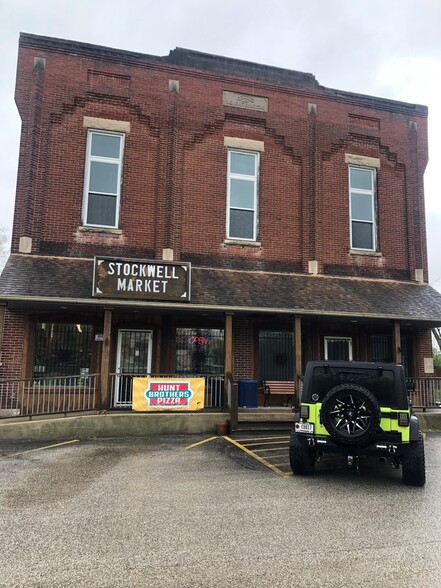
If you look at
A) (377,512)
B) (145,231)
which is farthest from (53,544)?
(145,231)

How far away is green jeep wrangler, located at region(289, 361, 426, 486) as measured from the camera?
660cm

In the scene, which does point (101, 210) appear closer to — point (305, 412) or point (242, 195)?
point (242, 195)

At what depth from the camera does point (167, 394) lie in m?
11.4

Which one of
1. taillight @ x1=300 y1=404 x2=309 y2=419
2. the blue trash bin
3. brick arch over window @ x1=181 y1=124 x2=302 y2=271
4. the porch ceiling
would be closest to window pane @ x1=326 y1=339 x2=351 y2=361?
the porch ceiling

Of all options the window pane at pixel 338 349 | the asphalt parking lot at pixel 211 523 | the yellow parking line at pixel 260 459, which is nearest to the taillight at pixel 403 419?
the asphalt parking lot at pixel 211 523

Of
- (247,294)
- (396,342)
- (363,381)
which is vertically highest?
(247,294)

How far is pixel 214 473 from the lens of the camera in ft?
24.1

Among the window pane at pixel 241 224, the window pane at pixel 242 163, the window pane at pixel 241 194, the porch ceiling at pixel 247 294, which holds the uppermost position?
the window pane at pixel 242 163

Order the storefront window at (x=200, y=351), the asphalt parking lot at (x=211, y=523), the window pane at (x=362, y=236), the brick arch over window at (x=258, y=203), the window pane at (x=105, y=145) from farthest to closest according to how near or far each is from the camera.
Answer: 1. the window pane at (x=362, y=236)
2. the brick arch over window at (x=258, y=203)
3. the window pane at (x=105, y=145)
4. the storefront window at (x=200, y=351)
5. the asphalt parking lot at (x=211, y=523)

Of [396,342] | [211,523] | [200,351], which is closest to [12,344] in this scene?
[200,351]

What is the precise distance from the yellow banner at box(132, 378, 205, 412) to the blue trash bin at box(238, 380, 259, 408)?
1.63 m

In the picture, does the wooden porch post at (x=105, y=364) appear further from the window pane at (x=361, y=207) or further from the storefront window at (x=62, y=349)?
the window pane at (x=361, y=207)

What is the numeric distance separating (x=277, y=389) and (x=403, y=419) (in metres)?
7.08

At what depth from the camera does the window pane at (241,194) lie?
1469 centimetres
